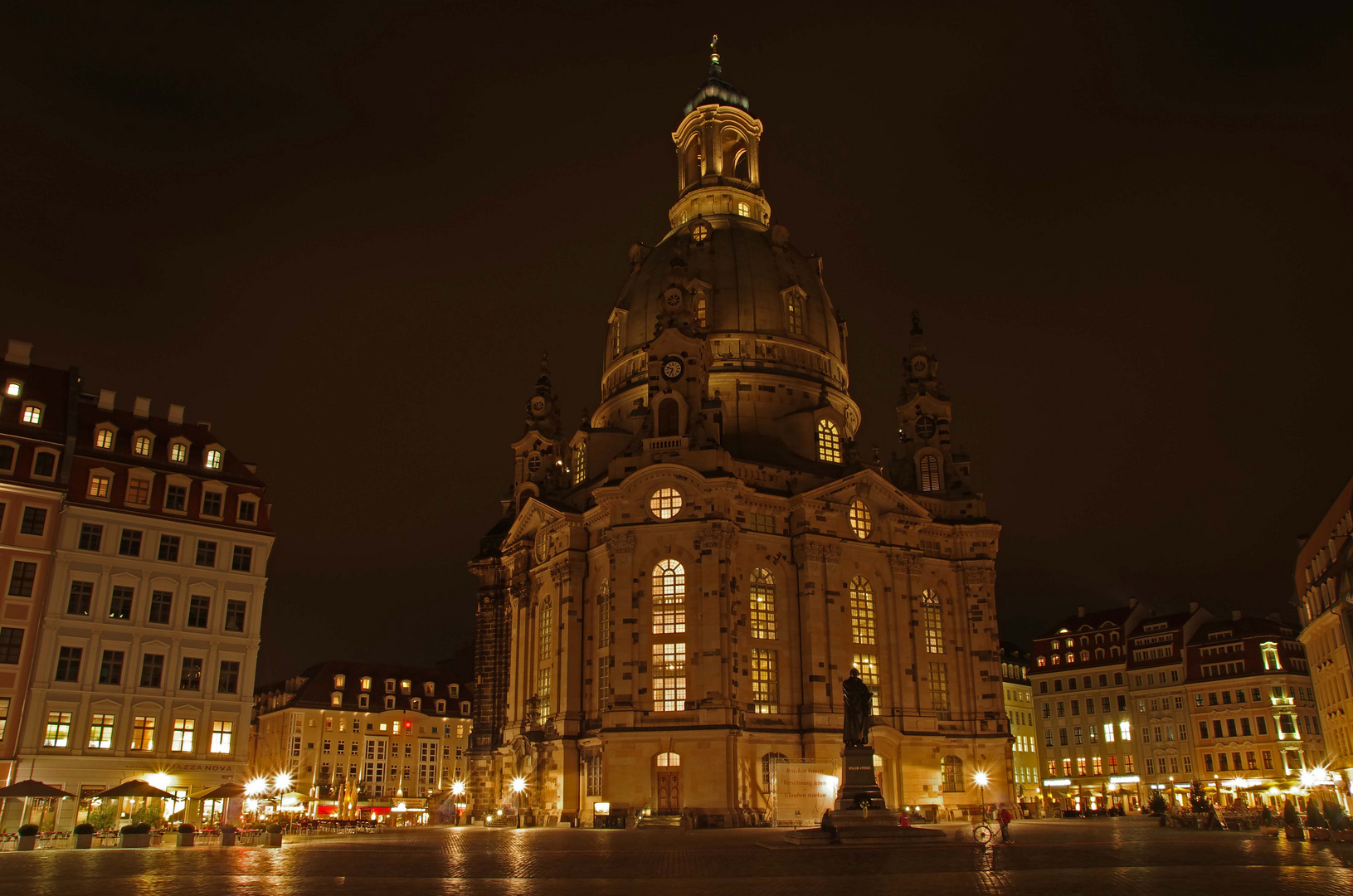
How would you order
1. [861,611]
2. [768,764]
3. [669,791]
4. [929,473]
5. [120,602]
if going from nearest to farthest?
[120,602]
[669,791]
[768,764]
[861,611]
[929,473]

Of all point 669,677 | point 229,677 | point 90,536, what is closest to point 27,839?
point 229,677

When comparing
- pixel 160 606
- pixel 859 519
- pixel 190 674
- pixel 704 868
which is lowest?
pixel 704 868

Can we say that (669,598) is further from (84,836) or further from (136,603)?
(84,836)

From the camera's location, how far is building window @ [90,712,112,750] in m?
50.9

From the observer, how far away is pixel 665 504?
66750mm

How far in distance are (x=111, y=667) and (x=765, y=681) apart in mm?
35578

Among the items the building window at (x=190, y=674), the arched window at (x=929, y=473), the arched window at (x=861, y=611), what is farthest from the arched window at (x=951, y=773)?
the building window at (x=190, y=674)

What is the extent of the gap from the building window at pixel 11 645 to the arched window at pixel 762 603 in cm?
3851

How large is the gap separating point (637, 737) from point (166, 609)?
25920mm

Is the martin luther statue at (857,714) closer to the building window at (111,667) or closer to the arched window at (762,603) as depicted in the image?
the arched window at (762,603)

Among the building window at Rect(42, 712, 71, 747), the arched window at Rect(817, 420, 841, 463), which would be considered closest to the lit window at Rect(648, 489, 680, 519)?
the arched window at Rect(817, 420, 841, 463)

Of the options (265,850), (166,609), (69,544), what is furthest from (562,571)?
(265,850)

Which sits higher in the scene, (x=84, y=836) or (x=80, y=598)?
(x=80, y=598)

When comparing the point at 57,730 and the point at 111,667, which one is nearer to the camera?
the point at 57,730
